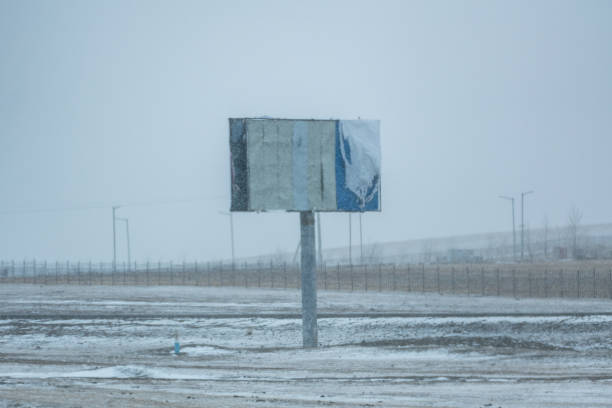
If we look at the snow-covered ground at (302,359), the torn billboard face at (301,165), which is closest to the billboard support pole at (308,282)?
the torn billboard face at (301,165)

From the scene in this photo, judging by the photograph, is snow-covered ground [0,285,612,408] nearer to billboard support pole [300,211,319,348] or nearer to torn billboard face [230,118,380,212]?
billboard support pole [300,211,319,348]

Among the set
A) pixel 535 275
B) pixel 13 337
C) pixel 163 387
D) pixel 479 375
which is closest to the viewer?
pixel 163 387

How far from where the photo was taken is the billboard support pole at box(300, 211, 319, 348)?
35188 mm

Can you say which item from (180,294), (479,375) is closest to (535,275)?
(180,294)

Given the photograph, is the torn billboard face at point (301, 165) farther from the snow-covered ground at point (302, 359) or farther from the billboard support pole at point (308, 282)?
the snow-covered ground at point (302, 359)

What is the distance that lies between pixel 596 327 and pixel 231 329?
15.7 meters

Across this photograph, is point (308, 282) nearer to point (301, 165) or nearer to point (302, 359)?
point (301, 165)

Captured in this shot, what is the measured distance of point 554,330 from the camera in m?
39.2

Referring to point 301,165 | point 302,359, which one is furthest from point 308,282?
point 302,359

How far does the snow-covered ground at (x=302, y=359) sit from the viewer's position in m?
18.8

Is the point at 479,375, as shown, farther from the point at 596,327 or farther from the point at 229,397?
the point at 596,327

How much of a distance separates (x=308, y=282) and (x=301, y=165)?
4.56 m

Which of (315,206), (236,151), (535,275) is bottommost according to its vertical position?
(535,275)

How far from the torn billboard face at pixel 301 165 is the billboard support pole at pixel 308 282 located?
95 centimetres
